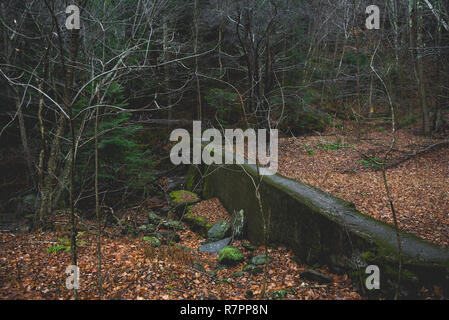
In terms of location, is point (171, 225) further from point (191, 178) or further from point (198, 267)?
point (191, 178)

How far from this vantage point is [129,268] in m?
4.33

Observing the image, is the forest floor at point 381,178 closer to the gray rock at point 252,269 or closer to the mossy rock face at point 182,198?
the gray rock at point 252,269

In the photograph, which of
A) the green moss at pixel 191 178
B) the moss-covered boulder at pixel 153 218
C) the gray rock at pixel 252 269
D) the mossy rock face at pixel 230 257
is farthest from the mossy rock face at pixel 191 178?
the gray rock at pixel 252 269

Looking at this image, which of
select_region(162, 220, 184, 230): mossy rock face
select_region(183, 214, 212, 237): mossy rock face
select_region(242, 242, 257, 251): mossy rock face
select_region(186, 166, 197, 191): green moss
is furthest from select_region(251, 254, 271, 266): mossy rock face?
select_region(186, 166, 197, 191): green moss

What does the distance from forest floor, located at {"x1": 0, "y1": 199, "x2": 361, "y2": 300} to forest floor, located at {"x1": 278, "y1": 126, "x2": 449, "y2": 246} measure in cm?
A: 198

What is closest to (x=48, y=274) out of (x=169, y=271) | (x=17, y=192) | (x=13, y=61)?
(x=169, y=271)

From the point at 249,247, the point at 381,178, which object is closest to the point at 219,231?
the point at 249,247

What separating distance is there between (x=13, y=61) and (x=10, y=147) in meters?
2.70

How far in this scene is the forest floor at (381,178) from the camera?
4622 millimetres

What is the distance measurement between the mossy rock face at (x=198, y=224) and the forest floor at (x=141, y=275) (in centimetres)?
111

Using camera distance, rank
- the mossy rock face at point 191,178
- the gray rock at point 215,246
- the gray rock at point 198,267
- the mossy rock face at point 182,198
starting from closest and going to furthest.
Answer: the gray rock at point 198,267, the gray rock at point 215,246, the mossy rock face at point 182,198, the mossy rock face at point 191,178

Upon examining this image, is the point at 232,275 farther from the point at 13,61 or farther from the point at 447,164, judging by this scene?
the point at 13,61

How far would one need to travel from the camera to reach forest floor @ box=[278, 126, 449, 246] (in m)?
4.62

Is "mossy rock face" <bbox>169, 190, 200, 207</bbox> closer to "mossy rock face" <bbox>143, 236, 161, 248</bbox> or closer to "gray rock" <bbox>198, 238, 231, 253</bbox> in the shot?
"mossy rock face" <bbox>143, 236, 161, 248</bbox>
